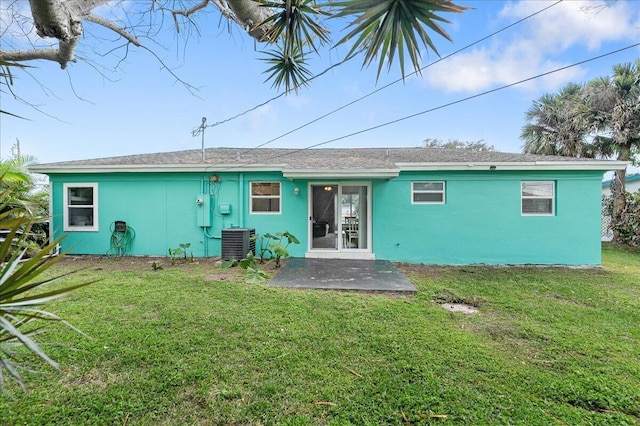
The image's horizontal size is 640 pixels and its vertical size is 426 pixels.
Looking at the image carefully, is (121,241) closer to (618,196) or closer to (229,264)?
(229,264)

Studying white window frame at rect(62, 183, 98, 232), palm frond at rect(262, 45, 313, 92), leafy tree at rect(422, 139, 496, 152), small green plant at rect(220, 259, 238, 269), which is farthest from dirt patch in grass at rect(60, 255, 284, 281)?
leafy tree at rect(422, 139, 496, 152)

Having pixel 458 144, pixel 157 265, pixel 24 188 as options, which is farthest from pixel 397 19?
pixel 458 144

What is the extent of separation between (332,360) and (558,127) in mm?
15582

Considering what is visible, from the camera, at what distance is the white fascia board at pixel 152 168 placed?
8555mm

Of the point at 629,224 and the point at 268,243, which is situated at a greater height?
the point at 629,224

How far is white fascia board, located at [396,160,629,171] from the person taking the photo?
7825 millimetres

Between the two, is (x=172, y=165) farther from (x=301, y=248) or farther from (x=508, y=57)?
(x=508, y=57)

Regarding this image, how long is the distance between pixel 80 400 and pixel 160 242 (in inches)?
Answer: 281

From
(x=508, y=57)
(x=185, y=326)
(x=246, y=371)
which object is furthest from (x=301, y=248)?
(x=508, y=57)

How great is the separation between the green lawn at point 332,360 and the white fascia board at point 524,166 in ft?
12.7

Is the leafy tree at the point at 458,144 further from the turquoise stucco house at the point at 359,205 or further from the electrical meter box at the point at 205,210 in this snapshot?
the electrical meter box at the point at 205,210

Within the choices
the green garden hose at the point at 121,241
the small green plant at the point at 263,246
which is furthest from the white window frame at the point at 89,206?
the small green plant at the point at 263,246

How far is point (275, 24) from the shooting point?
3658 mm

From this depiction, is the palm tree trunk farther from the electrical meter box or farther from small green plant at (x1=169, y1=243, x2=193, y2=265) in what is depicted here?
small green plant at (x1=169, y1=243, x2=193, y2=265)
